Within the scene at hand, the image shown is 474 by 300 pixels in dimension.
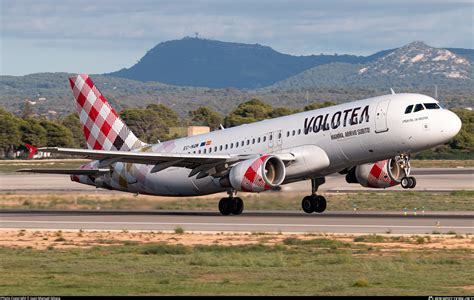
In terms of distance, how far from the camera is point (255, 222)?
43281mm

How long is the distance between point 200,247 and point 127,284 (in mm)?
8540

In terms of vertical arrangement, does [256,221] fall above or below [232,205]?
below

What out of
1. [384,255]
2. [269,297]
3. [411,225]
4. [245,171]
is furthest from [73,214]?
[269,297]

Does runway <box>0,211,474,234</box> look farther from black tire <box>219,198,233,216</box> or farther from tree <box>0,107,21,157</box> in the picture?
tree <box>0,107,21,157</box>

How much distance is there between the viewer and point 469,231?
38.0 metres

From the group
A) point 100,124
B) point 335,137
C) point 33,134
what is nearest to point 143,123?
point 33,134

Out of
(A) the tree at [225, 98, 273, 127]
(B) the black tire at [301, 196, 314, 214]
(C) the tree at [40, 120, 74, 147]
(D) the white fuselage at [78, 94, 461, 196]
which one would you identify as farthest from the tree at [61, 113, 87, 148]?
(B) the black tire at [301, 196, 314, 214]

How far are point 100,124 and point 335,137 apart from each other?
14460 mm

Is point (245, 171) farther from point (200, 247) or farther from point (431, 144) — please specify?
point (200, 247)

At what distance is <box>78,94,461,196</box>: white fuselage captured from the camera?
4200 centimetres

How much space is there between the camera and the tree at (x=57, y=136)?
142 m

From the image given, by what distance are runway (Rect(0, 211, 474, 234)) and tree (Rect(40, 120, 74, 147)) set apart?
90.9m

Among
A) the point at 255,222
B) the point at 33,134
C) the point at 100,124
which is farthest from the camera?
the point at 33,134

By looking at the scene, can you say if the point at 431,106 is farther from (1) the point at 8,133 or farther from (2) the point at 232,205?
(1) the point at 8,133
